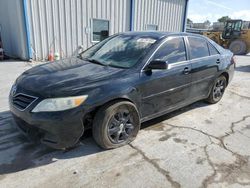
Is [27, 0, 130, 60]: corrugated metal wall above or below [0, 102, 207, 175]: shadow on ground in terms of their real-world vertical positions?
above

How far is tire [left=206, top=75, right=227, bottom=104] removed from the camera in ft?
15.7

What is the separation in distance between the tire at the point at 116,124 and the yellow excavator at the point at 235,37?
16786mm

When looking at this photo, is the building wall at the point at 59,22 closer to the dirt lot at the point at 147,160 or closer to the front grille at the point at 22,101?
the dirt lot at the point at 147,160

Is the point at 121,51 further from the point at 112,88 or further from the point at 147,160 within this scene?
the point at 147,160

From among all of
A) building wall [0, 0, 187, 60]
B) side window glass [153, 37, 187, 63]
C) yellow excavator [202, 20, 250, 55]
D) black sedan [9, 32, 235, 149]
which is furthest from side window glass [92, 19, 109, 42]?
yellow excavator [202, 20, 250, 55]

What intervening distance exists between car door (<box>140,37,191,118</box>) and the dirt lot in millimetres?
439

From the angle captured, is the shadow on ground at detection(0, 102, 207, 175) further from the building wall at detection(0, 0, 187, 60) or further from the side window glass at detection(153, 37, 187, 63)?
the building wall at detection(0, 0, 187, 60)

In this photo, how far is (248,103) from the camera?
17.2 ft

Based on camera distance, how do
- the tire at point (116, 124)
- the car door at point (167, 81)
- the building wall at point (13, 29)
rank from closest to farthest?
the tire at point (116, 124) → the car door at point (167, 81) → the building wall at point (13, 29)

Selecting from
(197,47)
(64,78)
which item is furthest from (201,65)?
(64,78)

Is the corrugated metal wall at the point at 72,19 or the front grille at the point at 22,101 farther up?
the corrugated metal wall at the point at 72,19

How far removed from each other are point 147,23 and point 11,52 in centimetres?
724

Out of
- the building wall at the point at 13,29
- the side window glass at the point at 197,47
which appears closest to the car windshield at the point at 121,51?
the side window glass at the point at 197,47

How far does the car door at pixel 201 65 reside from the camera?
4000 mm
